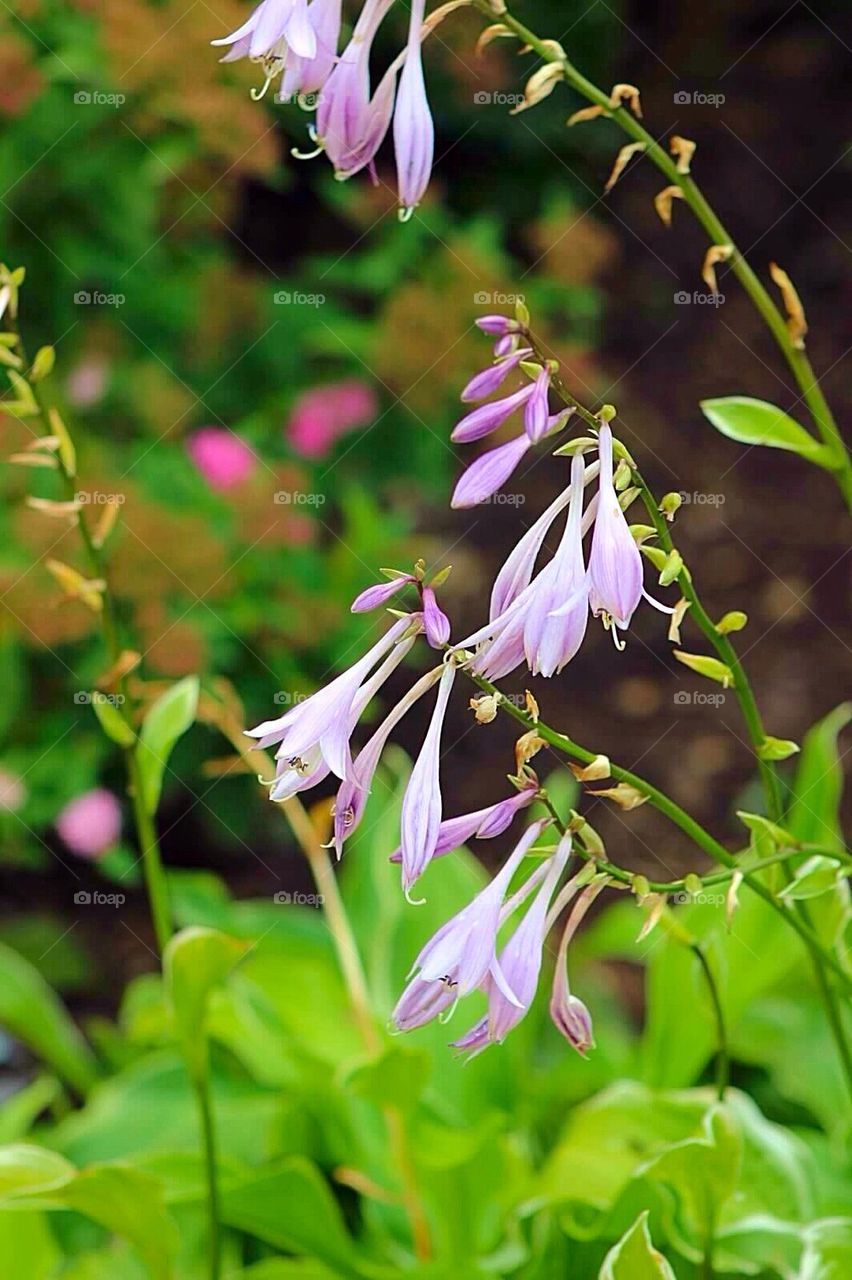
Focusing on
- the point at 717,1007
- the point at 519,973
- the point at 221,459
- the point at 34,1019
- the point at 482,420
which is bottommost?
the point at 34,1019

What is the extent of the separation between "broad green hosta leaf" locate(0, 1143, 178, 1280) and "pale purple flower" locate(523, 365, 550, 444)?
919 millimetres

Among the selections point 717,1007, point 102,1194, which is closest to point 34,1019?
point 102,1194

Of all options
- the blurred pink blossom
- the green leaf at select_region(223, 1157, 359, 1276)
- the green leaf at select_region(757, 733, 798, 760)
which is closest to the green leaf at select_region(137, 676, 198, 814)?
the green leaf at select_region(223, 1157, 359, 1276)

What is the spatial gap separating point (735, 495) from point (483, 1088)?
2.47 m

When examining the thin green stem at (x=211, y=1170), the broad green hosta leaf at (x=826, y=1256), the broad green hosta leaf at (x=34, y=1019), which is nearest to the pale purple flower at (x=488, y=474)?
the thin green stem at (x=211, y=1170)

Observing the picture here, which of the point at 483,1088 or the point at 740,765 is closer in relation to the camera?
the point at 483,1088

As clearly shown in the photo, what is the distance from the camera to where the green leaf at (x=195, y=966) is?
4.67 ft

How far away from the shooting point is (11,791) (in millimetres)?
2908

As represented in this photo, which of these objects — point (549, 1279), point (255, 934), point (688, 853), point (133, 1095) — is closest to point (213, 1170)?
point (549, 1279)

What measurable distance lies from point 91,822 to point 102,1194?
146 cm

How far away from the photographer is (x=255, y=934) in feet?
7.54

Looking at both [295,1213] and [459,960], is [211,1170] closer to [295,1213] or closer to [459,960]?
[295,1213]

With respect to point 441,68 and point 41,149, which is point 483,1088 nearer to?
point 41,149

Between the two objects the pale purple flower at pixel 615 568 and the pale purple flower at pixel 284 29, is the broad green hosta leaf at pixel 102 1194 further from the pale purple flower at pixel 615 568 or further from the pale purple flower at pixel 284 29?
the pale purple flower at pixel 284 29
